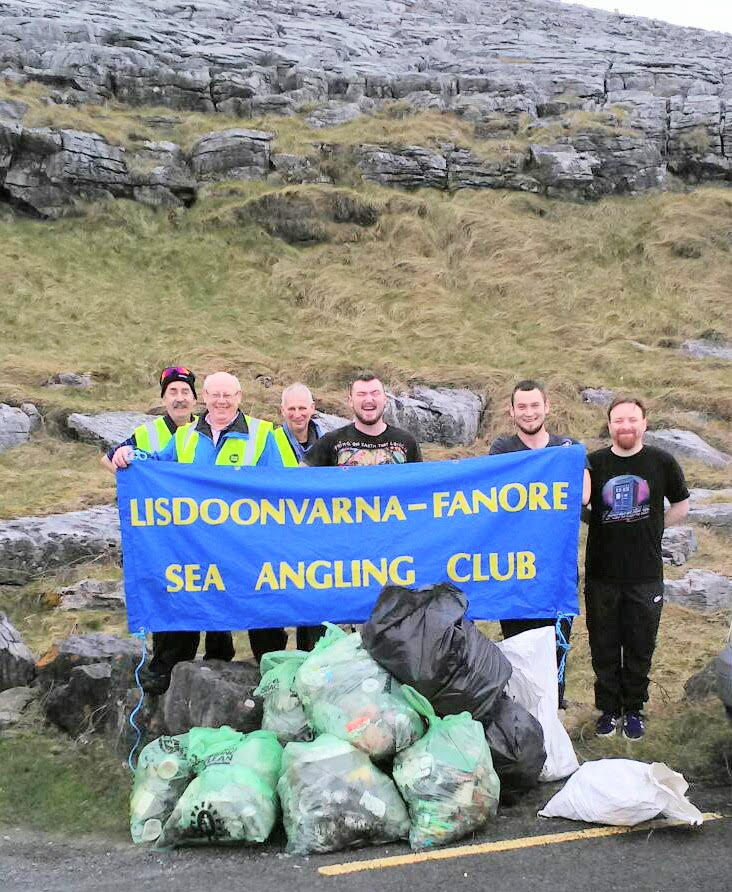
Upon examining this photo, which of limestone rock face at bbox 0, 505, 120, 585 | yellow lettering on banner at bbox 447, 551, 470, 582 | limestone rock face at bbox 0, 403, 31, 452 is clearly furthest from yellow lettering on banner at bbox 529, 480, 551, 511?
limestone rock face at bbox 0, 403, 31, 452

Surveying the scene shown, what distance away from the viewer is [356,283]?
57.9 feet

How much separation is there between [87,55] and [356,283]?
12038mm

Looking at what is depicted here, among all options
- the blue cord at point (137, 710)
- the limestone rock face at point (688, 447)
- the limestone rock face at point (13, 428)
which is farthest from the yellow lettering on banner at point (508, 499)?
the limestone rock face at point (13, 428)

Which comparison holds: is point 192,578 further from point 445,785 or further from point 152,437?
point 445,785

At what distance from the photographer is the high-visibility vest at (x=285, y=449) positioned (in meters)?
5.22

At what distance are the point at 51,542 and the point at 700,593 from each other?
19.7 ft

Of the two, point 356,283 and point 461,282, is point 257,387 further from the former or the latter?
point 461,282

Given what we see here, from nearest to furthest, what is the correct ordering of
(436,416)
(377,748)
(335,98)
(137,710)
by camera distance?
(377,748) → (137,710) → (436,416) → (335,98)

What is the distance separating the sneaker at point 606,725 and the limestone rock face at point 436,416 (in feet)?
24.4

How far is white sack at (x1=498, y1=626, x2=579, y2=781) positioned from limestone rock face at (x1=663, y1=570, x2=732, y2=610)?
354 centimetres

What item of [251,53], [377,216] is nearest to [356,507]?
[377,216]

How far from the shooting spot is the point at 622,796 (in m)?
3.81

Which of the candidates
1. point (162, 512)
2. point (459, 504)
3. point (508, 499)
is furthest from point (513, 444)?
point (162, 512)

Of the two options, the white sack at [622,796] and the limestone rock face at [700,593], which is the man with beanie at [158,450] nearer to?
the white sack at [622,796]
